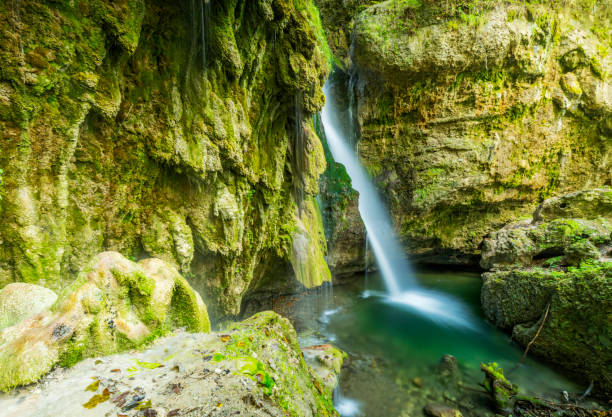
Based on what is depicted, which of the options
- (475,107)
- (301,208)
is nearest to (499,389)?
(301,208)

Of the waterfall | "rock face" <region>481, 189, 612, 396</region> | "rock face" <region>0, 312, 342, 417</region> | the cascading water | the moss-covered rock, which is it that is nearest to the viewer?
"rock face" <region>0, 312, 342, 417</region>

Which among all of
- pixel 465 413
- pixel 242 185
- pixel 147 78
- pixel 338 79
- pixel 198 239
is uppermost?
pixel 338 79

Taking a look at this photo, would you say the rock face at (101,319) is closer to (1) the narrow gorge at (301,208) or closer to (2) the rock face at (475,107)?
(1) the narrow gorge at (301,208)

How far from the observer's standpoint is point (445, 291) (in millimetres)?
11922

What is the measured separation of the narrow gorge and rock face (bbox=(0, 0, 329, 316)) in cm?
3

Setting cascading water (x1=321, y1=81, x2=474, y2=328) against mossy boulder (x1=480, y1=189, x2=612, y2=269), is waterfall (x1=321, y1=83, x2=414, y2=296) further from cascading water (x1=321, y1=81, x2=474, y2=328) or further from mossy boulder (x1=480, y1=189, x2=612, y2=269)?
mossy boulder (x1=480, y1=189, x2=612, y2=269)

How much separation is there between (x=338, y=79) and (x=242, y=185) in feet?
32.7

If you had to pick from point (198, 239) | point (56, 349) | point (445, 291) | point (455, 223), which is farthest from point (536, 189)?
point (56, 349)

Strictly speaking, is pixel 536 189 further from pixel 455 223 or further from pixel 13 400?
pixel 13 400

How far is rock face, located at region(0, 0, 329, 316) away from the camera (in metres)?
2.77

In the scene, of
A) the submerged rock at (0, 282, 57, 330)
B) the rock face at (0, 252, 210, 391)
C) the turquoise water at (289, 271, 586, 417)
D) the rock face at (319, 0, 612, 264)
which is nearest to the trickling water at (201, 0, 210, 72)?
the rock face at (0, 252, 210, 391)

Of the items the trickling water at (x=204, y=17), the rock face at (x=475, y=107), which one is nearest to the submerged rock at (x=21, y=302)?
the trickling water at (x=204, y=17)

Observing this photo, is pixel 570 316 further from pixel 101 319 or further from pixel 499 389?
pixel 101 319

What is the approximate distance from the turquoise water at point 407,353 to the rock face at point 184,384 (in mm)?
4043
